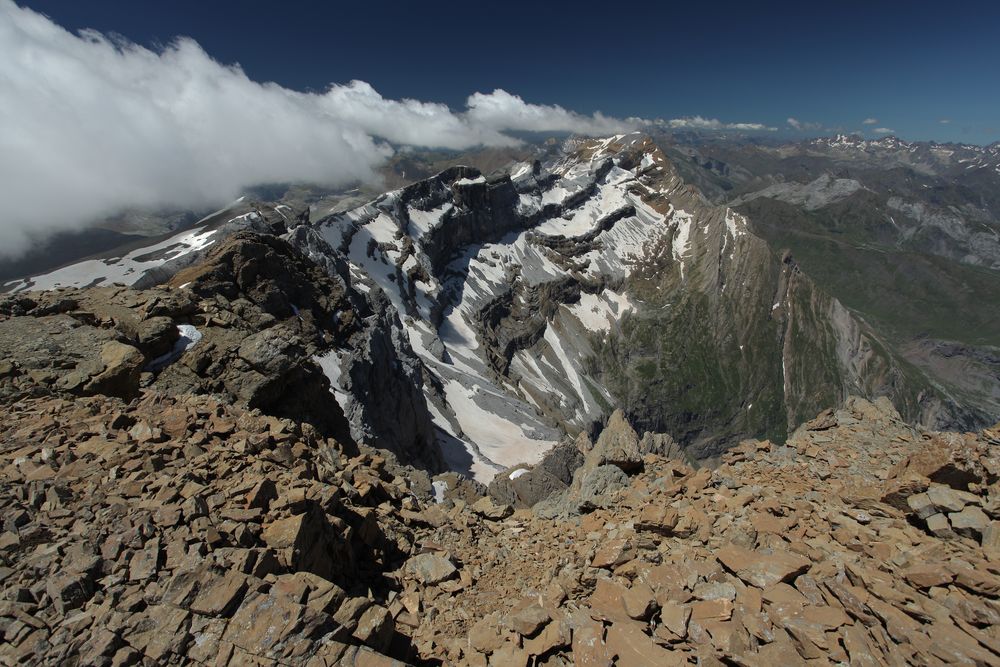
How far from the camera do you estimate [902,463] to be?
15.1 metres

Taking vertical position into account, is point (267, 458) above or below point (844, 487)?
above

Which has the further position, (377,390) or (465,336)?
(465,336)

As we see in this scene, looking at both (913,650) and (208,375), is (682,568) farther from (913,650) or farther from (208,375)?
(208,375)

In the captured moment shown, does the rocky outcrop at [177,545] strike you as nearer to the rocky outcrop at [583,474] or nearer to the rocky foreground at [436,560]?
the rocky foreground at [436,560]

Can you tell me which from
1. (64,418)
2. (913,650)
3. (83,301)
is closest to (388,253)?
(83,301)

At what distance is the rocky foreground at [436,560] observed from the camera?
8.22 metres

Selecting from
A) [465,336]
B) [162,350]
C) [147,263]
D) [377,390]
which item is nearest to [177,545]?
[162,350]

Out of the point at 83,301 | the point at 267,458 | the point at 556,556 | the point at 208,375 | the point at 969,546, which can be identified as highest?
the point at 83,301

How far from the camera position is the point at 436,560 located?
1430cm

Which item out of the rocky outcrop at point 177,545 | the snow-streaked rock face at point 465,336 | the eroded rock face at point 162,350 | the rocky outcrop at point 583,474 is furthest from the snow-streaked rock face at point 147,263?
the rocky outcrop at point 177,545

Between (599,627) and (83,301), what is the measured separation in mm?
24887

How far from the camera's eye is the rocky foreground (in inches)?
324

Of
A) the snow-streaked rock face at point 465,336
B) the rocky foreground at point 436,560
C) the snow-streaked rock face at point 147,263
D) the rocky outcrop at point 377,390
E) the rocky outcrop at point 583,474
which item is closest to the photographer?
the rocky foreground at point 436,560

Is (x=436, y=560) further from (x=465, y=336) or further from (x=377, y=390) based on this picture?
(x=465, y=336)
